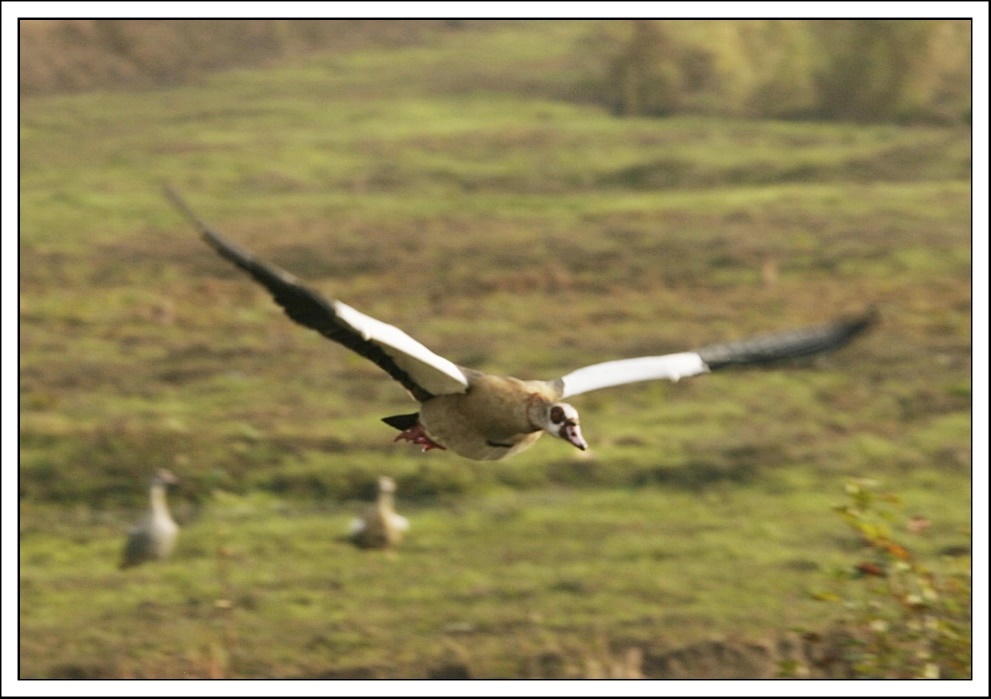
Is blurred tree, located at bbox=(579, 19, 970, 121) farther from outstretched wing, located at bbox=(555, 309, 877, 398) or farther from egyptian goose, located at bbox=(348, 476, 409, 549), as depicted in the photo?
outstretched wing, located at bbox=(555, 309, 877, 398)

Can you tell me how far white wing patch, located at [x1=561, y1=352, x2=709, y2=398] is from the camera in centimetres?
772

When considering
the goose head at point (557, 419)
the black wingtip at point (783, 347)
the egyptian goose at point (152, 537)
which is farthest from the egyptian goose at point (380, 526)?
the goose head at point (557, 419)

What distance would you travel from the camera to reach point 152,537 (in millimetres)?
14242

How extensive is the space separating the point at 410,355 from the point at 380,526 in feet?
25.4

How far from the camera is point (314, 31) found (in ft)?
99.5

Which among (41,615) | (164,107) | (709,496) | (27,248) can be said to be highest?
(164,107)

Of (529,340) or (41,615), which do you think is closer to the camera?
(41,615)

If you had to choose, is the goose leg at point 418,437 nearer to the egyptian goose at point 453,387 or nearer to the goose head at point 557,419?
the egyptian goose at point 453,387

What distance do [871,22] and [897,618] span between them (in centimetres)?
1682

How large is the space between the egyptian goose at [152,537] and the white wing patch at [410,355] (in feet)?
24.4

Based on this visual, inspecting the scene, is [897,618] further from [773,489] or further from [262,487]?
[262,487]

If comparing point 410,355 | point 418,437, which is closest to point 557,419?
point 410,355

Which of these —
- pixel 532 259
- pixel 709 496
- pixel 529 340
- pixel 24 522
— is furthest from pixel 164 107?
pixel 709 496

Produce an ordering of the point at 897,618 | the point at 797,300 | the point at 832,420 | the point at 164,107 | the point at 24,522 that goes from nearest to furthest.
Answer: the point at 897,618 < the point at 24,522 < the point at 832,420 < the point at 797,300 < the point at 164,107
